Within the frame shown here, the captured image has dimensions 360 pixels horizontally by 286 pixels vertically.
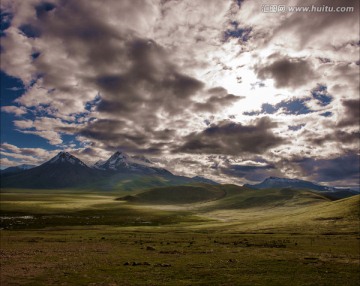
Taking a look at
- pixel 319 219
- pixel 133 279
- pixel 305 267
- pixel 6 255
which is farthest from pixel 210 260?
pixel 319 219

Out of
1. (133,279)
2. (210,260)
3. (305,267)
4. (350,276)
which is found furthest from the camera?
(210,260)

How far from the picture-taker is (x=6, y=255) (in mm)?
46531

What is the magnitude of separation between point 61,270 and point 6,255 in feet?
54.4

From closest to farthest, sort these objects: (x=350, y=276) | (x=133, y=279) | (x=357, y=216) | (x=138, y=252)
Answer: (x=133, y=279)
(x=350, y=276)
(x=138, y=252)
(x=357, y=216)

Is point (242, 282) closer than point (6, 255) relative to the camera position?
Yes

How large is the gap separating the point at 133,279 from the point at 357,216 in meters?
107

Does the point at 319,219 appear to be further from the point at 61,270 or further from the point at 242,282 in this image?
the point at 61,270

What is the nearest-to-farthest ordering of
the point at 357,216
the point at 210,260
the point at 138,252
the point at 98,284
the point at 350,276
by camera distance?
1. the point at 98,284
2. the point at 350,276
3. the point at 210,260
4. the point at 138,252
5. the point at 357,216

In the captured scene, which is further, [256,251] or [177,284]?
[256,251]

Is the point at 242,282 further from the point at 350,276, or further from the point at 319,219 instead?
the point at 319,219

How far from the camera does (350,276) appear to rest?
35.3 metres

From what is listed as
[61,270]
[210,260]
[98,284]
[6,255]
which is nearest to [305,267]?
[210,260]

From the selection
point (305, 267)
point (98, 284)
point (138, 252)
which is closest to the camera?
point (98, 284)

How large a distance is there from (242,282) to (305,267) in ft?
44.0
